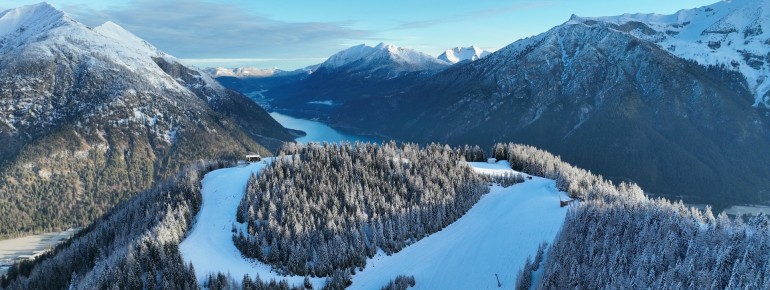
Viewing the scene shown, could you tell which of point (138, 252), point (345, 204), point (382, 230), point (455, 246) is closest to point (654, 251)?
point (455, 246)

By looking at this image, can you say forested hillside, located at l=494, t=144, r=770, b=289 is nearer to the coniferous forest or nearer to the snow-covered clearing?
the coniferous forest

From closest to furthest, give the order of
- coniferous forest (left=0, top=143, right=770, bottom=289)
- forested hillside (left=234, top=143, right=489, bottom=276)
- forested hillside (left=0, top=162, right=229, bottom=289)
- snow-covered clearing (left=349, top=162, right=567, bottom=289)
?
1. coniferous forest (left=0, top=143, right=770, bottom=289)
2. snow-covered clearing (left=349, top=162, right=567, bottom=289)
3. forested hillside (left=0, top=162, right=229, bottom=289)
4. forested hillside (left=234, top=143, right=489, bottom=276)

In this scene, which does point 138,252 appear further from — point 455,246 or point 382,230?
point 455,246

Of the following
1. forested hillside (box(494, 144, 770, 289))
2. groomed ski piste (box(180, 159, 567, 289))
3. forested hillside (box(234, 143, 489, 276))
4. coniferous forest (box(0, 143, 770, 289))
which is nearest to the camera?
forested hillside (box(494, 144, 770, 289))

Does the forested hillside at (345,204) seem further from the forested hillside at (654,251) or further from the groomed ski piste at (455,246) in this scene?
the forested hillside at (654,251)

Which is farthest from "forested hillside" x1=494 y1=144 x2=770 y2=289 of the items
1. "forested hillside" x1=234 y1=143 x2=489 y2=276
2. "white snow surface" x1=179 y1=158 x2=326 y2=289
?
"white snow surface" x1=179 y1=158 x2=326 y2=289

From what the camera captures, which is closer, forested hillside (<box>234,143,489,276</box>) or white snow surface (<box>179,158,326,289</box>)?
white snow surface (<box>179,158,326,289</box>)

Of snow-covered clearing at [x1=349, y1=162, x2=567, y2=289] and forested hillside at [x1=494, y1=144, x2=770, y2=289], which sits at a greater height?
forested hillside at [x1=494, y1=144, x2=770, y2=289]
